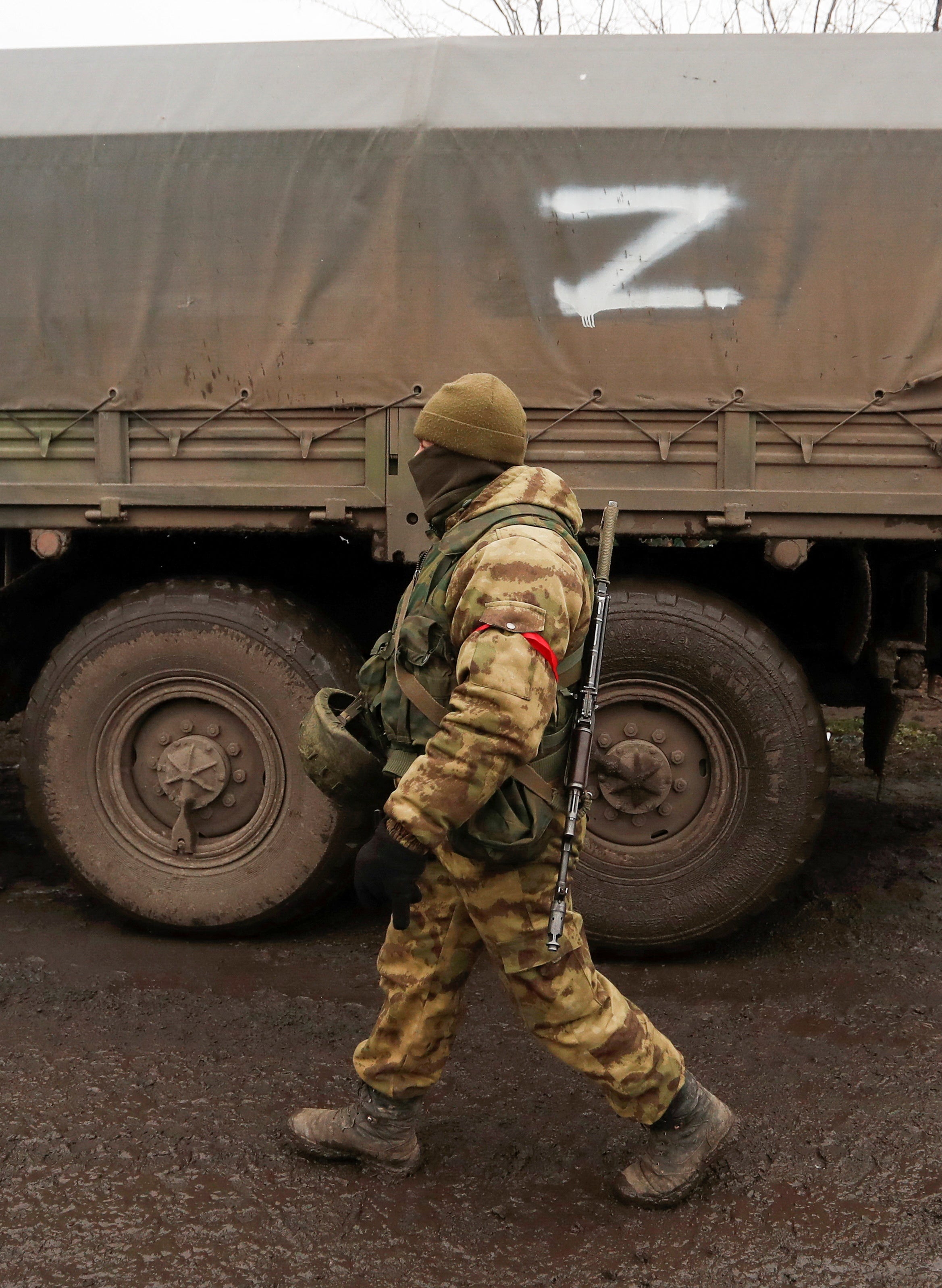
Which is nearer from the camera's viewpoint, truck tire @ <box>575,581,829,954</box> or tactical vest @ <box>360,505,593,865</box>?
tactical vest @ <box>360,505,593,865</box>

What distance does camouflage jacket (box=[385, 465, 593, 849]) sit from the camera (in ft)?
6.64

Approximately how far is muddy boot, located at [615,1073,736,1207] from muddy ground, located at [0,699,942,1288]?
0.05 meters

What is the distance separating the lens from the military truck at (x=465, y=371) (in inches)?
133

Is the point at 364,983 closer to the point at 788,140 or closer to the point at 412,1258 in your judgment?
the point at 412,1258

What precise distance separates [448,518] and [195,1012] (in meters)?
1.85

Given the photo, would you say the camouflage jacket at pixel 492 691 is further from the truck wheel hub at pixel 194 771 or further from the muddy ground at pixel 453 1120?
the truck wheel hub at pixel 194 771

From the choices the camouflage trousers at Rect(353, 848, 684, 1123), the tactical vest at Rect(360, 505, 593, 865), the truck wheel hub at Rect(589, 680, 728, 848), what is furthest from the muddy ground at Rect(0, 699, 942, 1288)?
the tactical vest at Rect(360, 505, 593, 865)

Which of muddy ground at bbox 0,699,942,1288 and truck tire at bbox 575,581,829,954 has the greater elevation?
truck tire at bbox 575,581,829,954

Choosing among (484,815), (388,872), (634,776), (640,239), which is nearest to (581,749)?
(484,815)

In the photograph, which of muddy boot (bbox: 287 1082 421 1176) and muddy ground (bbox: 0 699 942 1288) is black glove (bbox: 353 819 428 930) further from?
muddy ground (bbox: 0 699 942 1288)

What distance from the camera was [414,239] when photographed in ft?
11.4

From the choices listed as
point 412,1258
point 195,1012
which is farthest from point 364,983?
point 412,1258

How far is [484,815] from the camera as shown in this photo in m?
2.20

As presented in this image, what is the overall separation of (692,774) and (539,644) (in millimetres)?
1769
